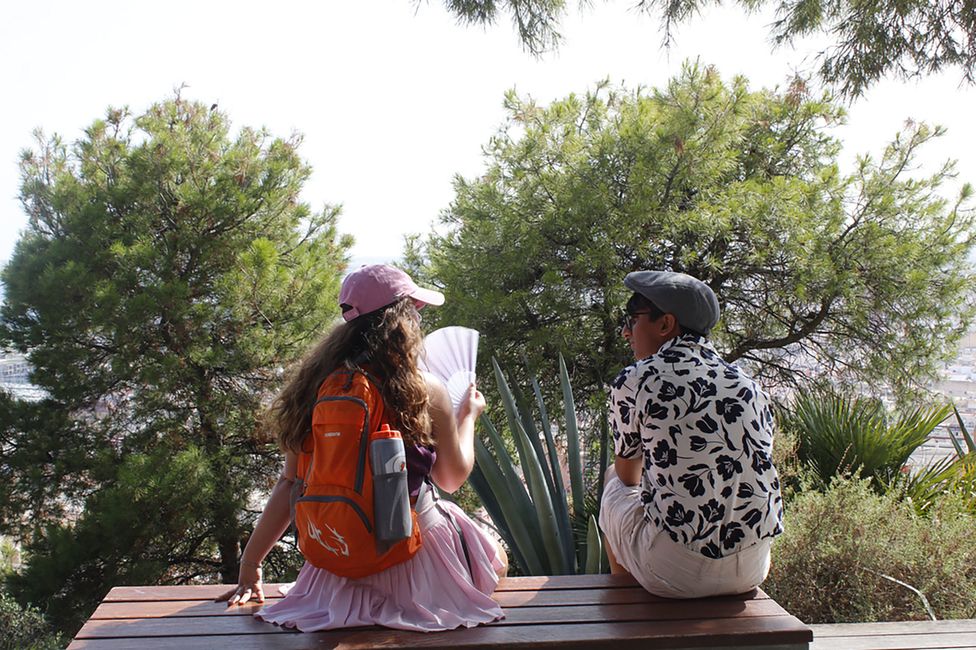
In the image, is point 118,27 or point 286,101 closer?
point 286,101

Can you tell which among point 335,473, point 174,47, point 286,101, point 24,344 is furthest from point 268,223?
point 174,47

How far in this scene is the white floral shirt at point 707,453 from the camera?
1984 millimetres

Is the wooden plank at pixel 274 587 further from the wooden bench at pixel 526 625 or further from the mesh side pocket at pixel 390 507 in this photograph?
the mesh side pocket at pixel 390 507

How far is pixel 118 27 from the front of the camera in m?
14.5

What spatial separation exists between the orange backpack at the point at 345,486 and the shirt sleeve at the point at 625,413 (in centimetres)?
60

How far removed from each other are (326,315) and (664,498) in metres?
5.66

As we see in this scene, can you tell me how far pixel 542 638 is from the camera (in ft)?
5.75

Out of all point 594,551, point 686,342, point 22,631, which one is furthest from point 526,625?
point 22,631

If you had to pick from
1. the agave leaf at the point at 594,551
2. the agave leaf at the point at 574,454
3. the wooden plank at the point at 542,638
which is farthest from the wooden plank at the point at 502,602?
the agave leaf at the point at 574,454

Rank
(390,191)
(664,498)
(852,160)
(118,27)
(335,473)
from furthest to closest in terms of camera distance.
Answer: (118,27)
(390,191)
(852,160)
(664,498)
(335,473)

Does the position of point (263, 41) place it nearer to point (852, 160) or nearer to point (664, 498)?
point (852, 160)

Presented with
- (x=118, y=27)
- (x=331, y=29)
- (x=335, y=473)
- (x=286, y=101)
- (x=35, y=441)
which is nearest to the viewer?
(x=335, y=473)

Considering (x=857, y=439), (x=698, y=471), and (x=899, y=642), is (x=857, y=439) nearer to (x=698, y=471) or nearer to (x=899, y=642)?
(x=899, y=642)

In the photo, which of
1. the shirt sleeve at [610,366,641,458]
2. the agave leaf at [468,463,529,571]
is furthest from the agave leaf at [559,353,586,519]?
the shirt sleeve at [610,366,641,458]
